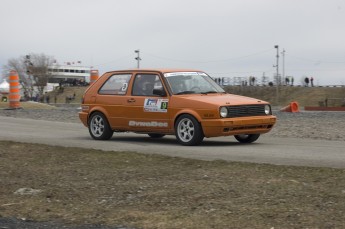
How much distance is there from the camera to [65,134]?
1402cm

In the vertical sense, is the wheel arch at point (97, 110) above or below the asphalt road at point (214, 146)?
above

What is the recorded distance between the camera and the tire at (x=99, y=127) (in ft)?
42.1

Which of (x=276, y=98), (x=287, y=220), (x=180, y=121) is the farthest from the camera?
(x=276, y=98)

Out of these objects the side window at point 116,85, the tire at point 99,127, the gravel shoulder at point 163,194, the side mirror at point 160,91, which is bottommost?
the gravel shoulder at point 163,194

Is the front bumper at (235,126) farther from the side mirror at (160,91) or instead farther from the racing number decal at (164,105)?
the side mirror at (160,91)

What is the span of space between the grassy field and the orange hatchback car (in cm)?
239

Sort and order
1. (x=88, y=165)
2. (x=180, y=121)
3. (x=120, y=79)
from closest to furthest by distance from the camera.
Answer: (x=88, y=165) < (x=180, y=121) < (x=120, y=79)

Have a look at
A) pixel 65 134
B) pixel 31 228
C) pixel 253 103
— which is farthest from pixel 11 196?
pixel 65 134

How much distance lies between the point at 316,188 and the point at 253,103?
5.19 meters

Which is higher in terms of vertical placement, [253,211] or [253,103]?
[253,103]

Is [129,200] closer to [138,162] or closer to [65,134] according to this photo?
[138,162]

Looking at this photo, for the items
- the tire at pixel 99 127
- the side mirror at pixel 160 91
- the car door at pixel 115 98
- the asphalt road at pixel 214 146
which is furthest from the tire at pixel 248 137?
the tire at pixel 99 127

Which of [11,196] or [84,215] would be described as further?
[11,196]

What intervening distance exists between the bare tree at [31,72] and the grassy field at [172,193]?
115148 millimetres
